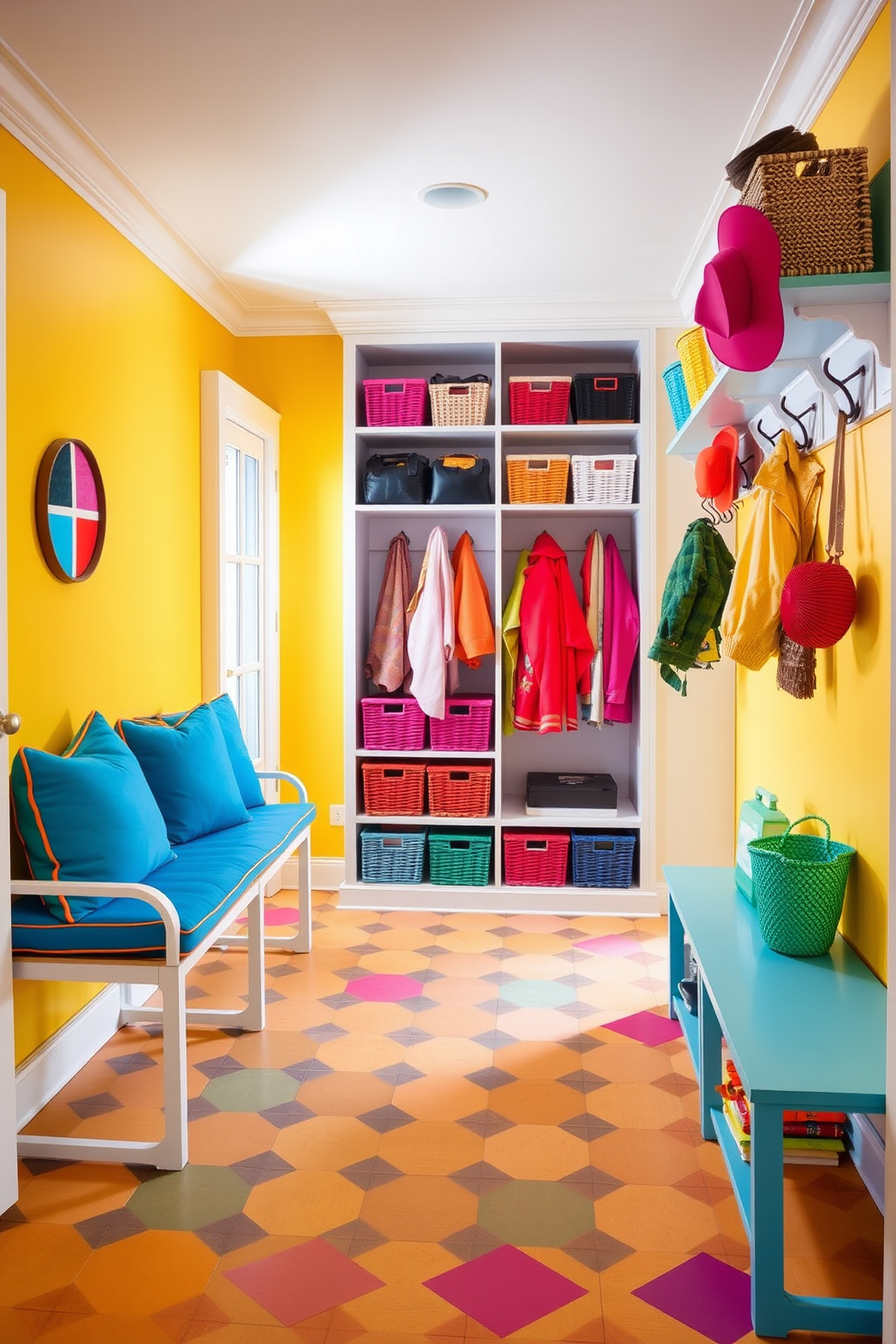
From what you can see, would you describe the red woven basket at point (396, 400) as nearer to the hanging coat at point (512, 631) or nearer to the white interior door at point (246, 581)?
the white interior door at point (246, 581)

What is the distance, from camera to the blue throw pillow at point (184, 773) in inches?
124

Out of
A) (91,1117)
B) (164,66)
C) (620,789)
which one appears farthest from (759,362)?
(620,789)

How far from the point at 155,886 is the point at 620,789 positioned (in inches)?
105

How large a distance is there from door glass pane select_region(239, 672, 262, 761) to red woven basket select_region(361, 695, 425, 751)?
479 millimetres

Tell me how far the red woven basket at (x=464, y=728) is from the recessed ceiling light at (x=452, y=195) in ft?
6.53

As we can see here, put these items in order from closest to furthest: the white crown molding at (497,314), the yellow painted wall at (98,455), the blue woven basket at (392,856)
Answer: the yellow painted wall at (98,455)
the white crown molding at (497,314)
the blue woven basket at (392,856)

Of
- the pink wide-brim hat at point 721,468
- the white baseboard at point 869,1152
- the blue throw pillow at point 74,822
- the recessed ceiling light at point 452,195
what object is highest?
the recessed ceiling light at point 452,195

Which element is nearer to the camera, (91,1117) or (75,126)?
(91,1117)

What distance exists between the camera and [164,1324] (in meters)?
1.84

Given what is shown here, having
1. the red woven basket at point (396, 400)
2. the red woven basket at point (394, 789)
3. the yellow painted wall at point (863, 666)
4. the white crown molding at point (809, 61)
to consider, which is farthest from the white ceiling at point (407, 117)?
the red woven basket at point (394, 789)

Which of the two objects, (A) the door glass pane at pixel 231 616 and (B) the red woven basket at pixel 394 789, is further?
(B) the red woven basket at pixel 394 789

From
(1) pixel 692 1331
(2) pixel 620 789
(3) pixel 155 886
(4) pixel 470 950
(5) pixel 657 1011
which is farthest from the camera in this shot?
(2) pixel 620 789

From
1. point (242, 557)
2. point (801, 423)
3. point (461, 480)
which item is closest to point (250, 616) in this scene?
point (242, 557)

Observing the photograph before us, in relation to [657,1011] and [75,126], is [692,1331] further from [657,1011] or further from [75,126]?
[75,126]
